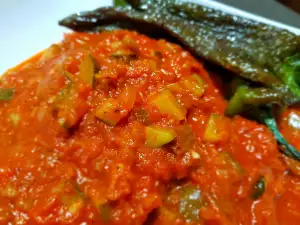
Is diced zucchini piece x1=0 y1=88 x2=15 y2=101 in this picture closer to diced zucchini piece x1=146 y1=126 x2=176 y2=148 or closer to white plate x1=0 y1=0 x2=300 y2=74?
white plate x1=0 y1=0 x2=300 y2=74

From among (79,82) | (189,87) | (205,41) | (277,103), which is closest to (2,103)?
(79,82)

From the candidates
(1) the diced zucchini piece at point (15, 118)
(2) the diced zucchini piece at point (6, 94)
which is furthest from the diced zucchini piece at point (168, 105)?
(2) the diced zucchini piece at point (6, 94)

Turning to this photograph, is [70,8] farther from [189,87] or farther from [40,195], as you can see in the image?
[40,195]

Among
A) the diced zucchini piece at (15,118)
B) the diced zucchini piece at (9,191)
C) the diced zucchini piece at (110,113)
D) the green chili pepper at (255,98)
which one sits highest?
the diced zucchini piece at (110,113)

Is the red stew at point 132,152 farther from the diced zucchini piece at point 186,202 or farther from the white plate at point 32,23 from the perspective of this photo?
the white plate at point 32,23

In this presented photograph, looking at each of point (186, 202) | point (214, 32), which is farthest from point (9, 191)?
point (214, 32)

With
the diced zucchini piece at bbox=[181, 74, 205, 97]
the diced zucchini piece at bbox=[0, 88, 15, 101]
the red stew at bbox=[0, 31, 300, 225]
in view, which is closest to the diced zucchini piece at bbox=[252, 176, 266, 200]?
the red stew at bbox=[0, 31, 300, 225]
